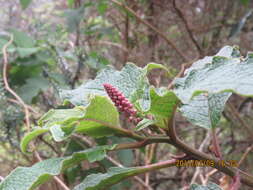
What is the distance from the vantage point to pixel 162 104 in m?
0.42

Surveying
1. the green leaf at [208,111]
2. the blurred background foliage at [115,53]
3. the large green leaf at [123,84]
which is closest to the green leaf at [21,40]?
the blurred background foliage at [115,53]

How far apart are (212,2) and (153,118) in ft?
4.33

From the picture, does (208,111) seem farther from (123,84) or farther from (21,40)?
(21,40)

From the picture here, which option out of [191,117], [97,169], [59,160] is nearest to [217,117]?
[191,117]

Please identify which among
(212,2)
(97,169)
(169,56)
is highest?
(212,2)

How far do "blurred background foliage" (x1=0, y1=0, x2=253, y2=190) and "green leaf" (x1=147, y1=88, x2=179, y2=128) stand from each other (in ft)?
1.99

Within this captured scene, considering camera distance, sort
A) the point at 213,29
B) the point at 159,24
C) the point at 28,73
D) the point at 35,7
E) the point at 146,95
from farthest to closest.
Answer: the point at 35,7 < the point at 213,29 < the point at 159,24 < the point at 28,73 < the point at 146,95

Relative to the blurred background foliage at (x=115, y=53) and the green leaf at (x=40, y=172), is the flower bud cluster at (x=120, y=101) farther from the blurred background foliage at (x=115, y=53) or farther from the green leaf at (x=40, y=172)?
the blurred background foliage at (x=115, y=53)

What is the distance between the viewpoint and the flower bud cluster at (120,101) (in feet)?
1.40

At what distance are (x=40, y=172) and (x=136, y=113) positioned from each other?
149 mm

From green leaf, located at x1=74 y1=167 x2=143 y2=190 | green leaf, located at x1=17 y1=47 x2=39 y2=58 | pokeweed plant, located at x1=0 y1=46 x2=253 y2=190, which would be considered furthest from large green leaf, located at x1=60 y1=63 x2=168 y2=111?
green leaf, located at x1=17 y1=47 x2=39 y2=58

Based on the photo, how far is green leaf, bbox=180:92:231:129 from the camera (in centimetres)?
50

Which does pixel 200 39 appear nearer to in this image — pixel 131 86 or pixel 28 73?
pixel 28 73

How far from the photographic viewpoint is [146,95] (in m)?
0.43
